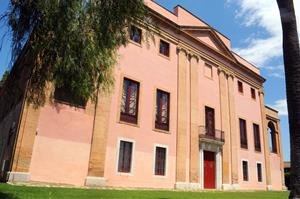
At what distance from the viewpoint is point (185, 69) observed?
840 inches

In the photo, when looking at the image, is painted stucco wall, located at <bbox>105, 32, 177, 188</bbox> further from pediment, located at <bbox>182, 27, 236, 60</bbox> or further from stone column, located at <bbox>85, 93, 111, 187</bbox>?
pediment, located at <bbox>182, 27, 236, 60</bbox>

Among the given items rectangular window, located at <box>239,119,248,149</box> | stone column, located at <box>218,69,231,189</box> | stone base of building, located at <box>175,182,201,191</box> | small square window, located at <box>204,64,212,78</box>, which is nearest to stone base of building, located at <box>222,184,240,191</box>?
stone column, located at <box>218,69,231,189</box>

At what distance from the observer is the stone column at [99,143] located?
14.6 meters

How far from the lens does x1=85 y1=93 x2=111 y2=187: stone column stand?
14625 mm

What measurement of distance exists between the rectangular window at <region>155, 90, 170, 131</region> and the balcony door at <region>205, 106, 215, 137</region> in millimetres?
4206

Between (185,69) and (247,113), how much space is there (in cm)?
923

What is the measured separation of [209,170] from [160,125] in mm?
5756

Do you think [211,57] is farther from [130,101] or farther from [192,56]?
[130,101]

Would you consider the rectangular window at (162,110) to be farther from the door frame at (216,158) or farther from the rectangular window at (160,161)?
the door frame at (216,158)

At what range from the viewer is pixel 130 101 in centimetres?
1744

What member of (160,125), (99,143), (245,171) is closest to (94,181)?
(99,143)

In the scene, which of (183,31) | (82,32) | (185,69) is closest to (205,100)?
(185,69)

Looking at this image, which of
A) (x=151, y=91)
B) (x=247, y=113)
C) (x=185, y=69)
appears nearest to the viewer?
(x=151, y=91)

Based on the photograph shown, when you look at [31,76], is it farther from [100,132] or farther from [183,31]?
[183,31]
